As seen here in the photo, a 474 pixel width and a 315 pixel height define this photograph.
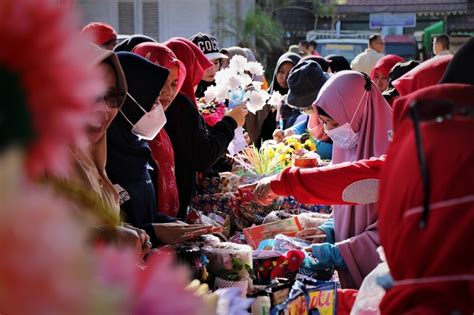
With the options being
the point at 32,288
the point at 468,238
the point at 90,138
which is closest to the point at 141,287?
the point at 32,288

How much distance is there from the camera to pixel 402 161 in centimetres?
143

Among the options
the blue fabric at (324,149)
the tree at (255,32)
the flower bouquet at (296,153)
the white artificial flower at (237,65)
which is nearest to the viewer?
the flower bouquet at (296,153)

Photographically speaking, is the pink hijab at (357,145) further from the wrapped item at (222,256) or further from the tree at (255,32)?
the tree at (255,32)

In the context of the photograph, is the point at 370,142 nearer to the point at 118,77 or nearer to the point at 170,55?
the point at 170,55

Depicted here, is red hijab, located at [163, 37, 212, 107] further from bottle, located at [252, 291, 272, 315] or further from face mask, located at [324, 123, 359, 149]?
bottle, located at [252, 291, 272, 315]

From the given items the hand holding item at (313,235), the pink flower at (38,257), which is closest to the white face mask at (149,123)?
the hand holding item at (313,235)

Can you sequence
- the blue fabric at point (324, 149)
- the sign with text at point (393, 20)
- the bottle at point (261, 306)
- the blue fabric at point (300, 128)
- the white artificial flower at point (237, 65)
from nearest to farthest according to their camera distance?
the bottle at point (261, 306), the white artificial flower at point (237, 65), the blue fabric at point (324, 149), the blue fabric at point (300, 128), the sign with text at point (393, 20)

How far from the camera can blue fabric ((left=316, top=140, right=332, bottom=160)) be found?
192 inches

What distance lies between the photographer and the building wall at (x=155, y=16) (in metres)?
16.9

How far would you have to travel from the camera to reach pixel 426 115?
1418mm

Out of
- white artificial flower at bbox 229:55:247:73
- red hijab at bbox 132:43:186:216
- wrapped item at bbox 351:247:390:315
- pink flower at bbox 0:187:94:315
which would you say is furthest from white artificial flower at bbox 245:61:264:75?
pink flower at bbox 0:187:94:315

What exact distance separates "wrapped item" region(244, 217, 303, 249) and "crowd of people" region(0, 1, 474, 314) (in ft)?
A: 0.41

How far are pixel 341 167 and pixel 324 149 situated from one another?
2140mm

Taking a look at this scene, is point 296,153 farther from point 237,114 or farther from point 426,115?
point 426,115
